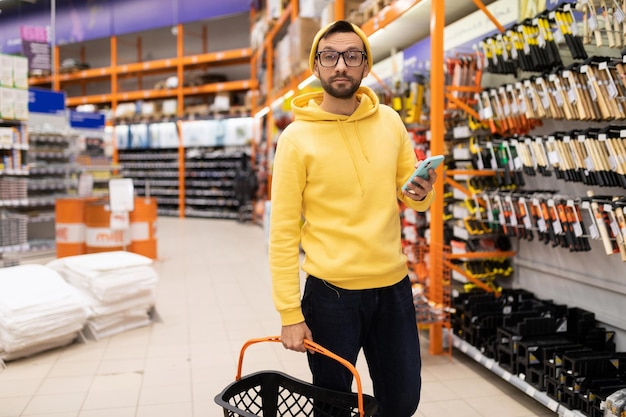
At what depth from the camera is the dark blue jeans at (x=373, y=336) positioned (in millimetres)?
1836

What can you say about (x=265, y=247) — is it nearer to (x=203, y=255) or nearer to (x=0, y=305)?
(x=203, y=255)

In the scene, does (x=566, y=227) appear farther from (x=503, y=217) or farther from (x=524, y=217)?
(x=503, y=217)

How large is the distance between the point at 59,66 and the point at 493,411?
57.4ft

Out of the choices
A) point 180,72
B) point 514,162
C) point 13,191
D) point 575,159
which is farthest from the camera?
point 180,72

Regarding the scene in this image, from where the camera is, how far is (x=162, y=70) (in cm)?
1647

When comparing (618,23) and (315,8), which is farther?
(315,8)

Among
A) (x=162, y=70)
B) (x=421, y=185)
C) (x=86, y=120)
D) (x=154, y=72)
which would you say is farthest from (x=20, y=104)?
(x=154, y=72)

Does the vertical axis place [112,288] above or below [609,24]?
below

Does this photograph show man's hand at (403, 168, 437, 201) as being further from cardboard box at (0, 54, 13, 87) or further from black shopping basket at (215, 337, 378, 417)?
cardboard box at (0, 54, 13, 87)

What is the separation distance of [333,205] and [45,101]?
9.18 metres

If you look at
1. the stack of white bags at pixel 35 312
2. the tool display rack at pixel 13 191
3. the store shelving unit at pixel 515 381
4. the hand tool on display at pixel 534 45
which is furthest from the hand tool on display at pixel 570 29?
the tool display rack at pixel 13 191

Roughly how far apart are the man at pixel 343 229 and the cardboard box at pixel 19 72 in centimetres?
732

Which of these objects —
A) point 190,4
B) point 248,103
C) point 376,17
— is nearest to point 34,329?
point 376,17

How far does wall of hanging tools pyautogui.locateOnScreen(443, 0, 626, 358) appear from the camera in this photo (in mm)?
2998
